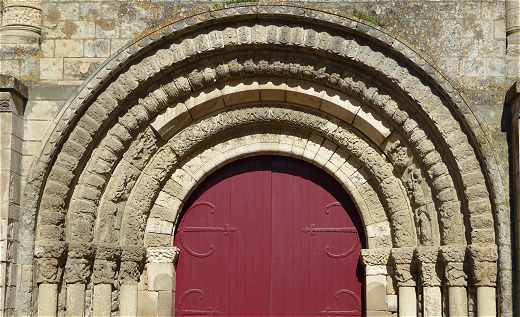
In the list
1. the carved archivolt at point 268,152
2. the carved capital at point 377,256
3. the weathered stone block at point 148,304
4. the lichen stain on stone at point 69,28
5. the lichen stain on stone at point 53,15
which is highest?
the lichen stain on stone at point 53,15

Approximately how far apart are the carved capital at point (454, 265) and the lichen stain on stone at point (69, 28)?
3.72 metres

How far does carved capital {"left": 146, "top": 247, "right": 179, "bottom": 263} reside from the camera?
8.20 metres

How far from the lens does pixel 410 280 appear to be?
7918 millimetres

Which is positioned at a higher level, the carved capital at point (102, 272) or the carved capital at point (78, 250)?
the carved capital at point (78, 250)

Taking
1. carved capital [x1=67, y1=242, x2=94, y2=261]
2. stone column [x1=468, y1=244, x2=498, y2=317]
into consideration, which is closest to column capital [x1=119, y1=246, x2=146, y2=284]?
carved capital [x1=67, y1=242, x2=94, y2=261]

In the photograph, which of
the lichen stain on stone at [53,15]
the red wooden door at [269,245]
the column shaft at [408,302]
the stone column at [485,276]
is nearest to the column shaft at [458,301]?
the stone column at [485,276]

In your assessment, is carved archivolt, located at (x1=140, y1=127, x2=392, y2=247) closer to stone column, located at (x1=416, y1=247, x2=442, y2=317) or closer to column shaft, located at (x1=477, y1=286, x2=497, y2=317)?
stone column, located at (x1=416, y1=247, x2=442, y2=317)

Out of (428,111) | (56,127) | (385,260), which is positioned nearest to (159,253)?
(56,127)

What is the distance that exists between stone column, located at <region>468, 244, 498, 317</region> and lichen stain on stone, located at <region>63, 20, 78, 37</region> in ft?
12.8

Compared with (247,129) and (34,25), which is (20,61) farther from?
(247,129)

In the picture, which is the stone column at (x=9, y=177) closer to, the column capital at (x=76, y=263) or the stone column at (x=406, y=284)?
the column capital at (x=76, y=263)

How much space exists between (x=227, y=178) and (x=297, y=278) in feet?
3.72

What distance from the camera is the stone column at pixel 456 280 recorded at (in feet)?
24.7

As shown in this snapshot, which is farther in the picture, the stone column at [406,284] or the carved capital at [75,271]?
the stone column at [406,284]
